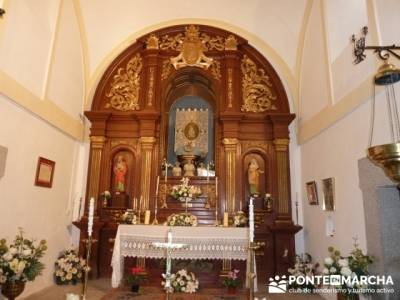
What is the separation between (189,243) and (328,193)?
8.06 ft

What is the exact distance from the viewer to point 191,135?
24.2 feet

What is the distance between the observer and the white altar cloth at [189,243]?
205 inches

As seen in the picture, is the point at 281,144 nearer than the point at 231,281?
No

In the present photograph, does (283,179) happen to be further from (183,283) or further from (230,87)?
(183,283)

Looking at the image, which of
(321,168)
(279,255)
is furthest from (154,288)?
(321,168)

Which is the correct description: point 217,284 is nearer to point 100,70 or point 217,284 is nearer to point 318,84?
point 318,84

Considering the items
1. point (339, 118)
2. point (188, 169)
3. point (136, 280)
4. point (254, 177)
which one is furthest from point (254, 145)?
point (136, 280)

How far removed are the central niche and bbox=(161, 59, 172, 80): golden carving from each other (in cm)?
88

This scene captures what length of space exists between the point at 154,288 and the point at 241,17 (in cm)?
600

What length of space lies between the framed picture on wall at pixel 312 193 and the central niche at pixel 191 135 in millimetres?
2265

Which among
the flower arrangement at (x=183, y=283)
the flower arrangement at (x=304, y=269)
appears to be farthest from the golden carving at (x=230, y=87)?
the flower arrangement at (x=183, y=283)

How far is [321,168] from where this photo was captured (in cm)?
564

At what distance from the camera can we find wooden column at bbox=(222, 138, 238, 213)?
6617 mm

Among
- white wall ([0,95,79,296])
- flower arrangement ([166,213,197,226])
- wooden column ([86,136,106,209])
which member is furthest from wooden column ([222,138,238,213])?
white wall ([0,95,79,296])
